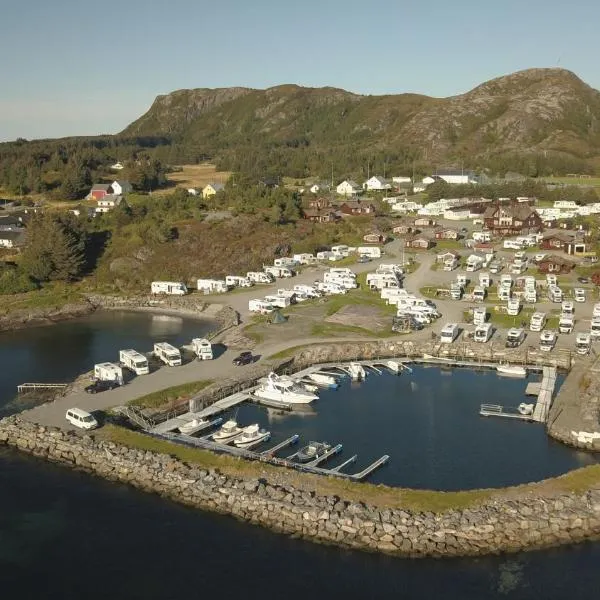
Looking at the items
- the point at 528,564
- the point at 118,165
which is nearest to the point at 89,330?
the point at 528,564

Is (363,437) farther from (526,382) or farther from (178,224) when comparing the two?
(178,224)

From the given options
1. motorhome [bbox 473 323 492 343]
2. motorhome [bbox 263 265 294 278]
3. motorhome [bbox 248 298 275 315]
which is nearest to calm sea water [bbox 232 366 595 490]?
motorhome [bbox 473 323 492 343]

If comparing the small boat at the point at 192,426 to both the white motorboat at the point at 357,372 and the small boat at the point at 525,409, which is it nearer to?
the white motorboat at the point at 357,372

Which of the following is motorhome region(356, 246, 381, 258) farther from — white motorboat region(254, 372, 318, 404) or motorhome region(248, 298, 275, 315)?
white motorboat region(254, 372, 318, 404)

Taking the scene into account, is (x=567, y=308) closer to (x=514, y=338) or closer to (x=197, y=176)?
(x=514, y=338)

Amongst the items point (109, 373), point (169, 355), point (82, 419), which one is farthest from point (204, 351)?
point (82, 419)
